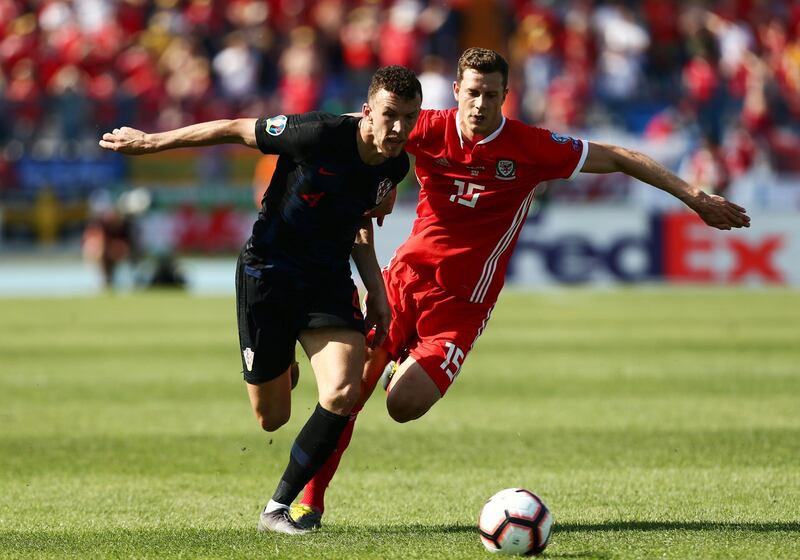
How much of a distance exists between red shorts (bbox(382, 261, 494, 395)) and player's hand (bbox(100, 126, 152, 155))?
1767mm

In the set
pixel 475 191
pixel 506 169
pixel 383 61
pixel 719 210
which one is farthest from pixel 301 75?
pixel 719 210

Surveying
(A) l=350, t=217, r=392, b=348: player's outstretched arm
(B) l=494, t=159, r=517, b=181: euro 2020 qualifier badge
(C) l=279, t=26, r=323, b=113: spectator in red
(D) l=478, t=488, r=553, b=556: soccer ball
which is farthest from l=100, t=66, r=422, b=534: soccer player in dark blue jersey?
(C) l=279, t=26, r=323, b=113: spectator in red

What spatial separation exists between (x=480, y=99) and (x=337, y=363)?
1.53 m

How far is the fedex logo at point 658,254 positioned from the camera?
2181cm

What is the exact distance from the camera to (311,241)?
6586 mm

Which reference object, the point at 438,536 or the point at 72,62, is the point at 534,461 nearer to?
the point at 438,536

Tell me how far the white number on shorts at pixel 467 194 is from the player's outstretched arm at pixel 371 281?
54 centimetres

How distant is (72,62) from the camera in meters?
28.0

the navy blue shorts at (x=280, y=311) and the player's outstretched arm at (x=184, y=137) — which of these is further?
the navy blue shorts at (x=280, y=311)

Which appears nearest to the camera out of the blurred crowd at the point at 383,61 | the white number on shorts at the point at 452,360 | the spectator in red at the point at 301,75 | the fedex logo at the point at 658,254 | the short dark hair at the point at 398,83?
the short dark hair at the point at 398,83

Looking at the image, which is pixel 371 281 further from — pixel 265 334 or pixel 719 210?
pixel 719 210

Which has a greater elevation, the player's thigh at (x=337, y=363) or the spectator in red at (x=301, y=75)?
the spectator in red at (x=301, y=75)

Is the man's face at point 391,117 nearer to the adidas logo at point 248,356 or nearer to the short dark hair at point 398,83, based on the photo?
the short dark hair at point 398,83

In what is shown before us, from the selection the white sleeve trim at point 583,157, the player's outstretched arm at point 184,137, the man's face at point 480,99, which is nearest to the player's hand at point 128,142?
the player's outstretched arm at point 184,137
